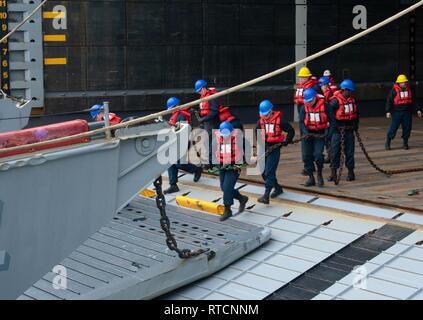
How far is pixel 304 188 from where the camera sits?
1174cm

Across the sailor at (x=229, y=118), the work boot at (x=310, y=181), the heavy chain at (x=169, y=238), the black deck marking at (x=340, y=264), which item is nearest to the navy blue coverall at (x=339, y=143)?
the work boot at (x=310, y=181)

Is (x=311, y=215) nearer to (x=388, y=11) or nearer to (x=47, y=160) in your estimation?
(x=47, y=160)

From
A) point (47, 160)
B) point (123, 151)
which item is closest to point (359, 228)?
point (123, 151)

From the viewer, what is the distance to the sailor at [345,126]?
12375mm

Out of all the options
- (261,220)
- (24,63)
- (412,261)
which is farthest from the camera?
(24,63)

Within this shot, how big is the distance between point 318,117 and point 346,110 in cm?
96

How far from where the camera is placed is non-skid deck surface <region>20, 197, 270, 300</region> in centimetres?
872

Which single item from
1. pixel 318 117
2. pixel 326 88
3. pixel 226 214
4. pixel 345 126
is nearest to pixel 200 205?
pixel 226 214

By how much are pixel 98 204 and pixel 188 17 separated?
39.0 ft

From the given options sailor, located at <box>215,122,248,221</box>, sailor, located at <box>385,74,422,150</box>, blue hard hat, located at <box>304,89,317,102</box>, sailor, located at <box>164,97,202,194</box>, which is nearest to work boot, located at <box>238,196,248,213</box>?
sailor, located at <box>215,122,248,221</box>

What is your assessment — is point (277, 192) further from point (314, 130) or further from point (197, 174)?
point (197, 174)

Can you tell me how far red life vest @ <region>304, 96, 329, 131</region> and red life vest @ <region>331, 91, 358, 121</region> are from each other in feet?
2.48

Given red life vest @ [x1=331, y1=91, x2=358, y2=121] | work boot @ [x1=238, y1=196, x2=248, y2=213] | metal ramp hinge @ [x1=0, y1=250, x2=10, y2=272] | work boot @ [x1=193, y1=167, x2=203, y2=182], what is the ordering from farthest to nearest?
1. work boot @ [x1=193, y1=167, x2=203, y2=182]
2. red life vest @ [x1=331, y1=91, x2=358, y2=121]
3. work boot @ [x1=238, y1=196, x2=248, y2=213]
4. metal ramp hinge @ [x1=0, y1=250, x2=10, y2=272]

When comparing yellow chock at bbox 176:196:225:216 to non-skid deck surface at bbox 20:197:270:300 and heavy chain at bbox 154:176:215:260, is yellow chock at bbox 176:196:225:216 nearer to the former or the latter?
non-skid deck surface at bbox 20:197:270:300
